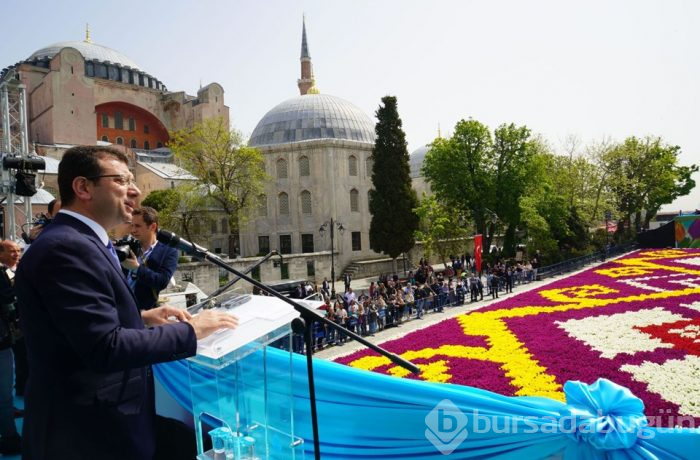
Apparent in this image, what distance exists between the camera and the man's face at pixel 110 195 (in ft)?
7.18

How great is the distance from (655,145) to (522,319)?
38408 mm

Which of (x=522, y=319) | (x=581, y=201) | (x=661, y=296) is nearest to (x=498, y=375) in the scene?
(x=522, y=319)

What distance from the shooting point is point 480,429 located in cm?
267

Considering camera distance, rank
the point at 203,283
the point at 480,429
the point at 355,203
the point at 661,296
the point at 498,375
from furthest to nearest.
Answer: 1. the point at 355,203
2. the point at 203,283
3. the point at 661,296
4. the point at 498,375
5. the point at 480,429

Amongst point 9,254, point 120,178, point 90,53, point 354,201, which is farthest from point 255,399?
point 90,53

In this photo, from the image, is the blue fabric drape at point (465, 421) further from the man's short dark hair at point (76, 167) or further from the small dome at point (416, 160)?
the small dome at point (416, 160)

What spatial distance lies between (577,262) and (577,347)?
→ 872 inches

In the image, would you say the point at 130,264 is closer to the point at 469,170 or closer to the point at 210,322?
the point at 210,322

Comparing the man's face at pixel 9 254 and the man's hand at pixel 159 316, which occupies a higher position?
the man's face at pixel 9 254

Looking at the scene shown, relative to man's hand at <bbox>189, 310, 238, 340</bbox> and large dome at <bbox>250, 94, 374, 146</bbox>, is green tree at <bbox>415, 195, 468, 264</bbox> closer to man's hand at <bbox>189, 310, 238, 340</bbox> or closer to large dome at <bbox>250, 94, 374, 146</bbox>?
large dome at <bbox>250, 94, 374, 146</bbox>

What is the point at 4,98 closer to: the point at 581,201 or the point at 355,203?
the point at 355,203

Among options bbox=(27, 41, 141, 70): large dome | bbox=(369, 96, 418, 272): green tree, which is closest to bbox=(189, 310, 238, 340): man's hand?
bbox=(369, 96, 418, 272): green tree

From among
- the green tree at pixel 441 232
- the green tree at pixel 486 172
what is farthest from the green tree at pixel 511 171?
the green tree at pixel 441 232

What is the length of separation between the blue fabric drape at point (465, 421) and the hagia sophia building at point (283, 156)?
2886 centimetres
